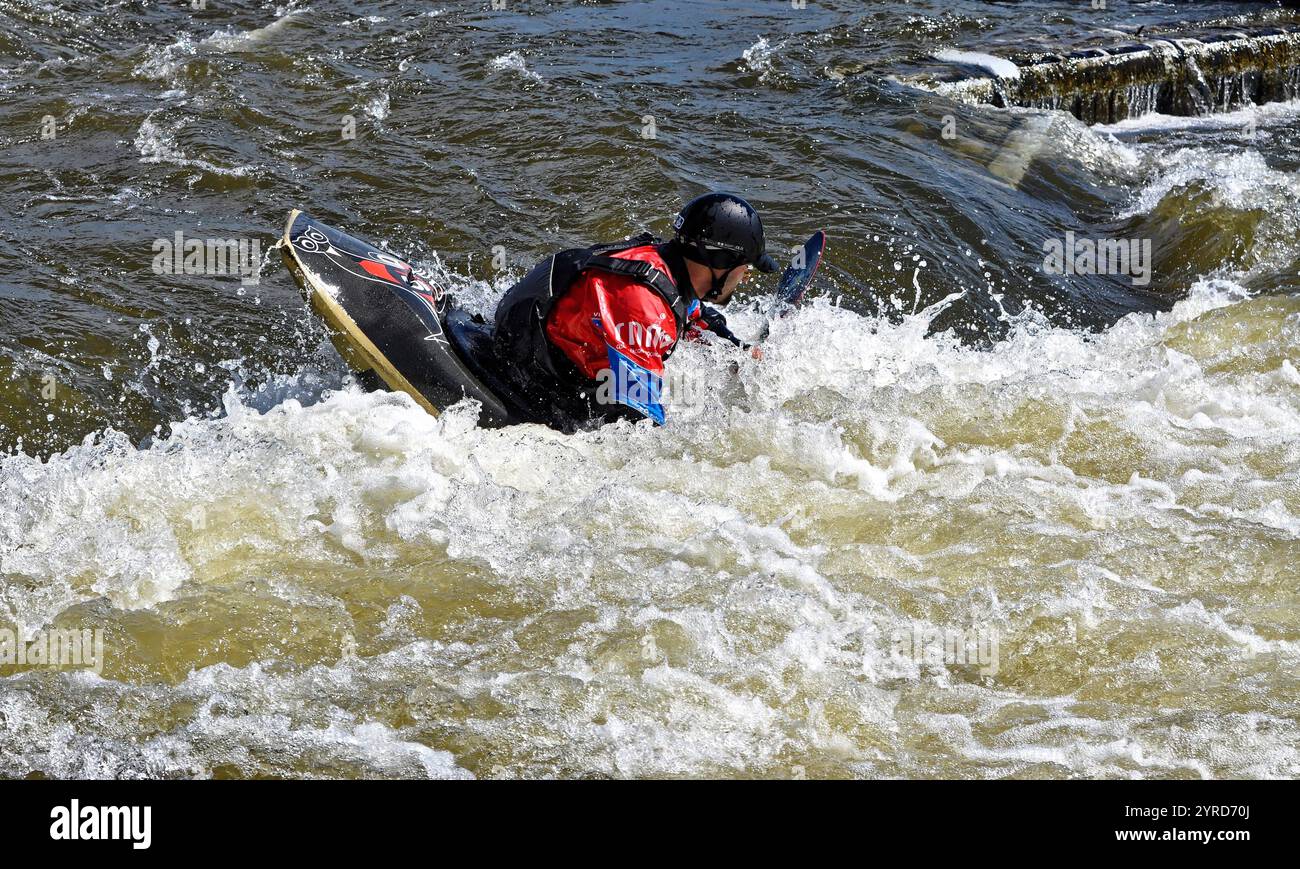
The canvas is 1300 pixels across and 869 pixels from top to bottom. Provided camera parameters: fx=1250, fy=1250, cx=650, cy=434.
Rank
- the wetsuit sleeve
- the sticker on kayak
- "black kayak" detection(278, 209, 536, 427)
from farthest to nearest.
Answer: the wetsuit sleeve → the sticker on kayak → "black kayak" detection(278, 209, 536, 427)

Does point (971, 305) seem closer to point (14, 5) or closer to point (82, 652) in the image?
point (82, 652)

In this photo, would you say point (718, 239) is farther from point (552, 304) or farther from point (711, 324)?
point (711, 324)

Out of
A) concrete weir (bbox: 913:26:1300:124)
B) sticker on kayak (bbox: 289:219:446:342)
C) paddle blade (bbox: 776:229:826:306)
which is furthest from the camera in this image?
concrete weir (bbox: 913:26:1300:124)

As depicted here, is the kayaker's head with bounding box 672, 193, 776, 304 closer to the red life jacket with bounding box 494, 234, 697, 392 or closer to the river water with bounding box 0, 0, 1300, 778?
the red life jacket with bounding box 494, 234, 697, 392

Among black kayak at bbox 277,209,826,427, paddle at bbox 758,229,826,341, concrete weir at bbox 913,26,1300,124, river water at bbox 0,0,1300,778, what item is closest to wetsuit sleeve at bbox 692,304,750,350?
river water at bbox 0,0,1300,778

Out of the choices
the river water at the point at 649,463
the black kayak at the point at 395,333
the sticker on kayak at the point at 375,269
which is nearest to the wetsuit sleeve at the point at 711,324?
the river water at the point at 649,463

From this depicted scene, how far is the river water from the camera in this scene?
3.76m

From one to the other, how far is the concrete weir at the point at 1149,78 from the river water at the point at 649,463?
0.96m

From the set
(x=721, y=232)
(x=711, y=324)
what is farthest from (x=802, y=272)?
(x=721, y=232)

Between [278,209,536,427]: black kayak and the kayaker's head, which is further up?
the kayaker's head

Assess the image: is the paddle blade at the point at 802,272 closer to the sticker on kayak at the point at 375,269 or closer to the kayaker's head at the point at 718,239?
the kayaker's head at the point at 718,239

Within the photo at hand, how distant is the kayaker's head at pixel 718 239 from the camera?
4.98m
